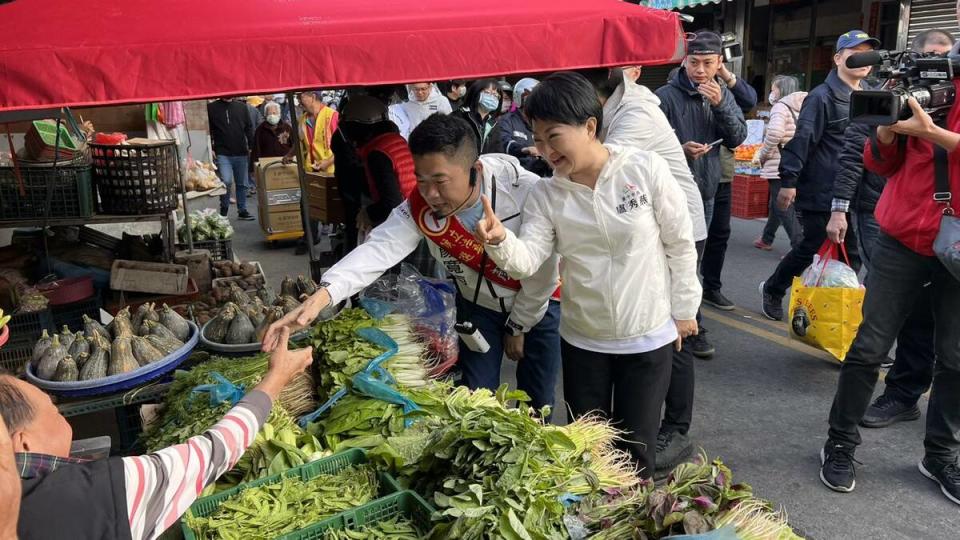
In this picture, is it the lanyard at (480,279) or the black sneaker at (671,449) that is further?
the black sneaker at (671,449)

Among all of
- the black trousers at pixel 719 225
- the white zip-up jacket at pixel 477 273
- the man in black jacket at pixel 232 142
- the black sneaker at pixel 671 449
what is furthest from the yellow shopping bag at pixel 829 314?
the man in black jacket at pixel 232 142

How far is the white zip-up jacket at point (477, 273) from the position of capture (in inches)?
114

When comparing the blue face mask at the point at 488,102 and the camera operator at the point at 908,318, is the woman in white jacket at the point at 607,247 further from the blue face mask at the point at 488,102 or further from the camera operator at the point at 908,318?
the blue face mask at the point at 488,102

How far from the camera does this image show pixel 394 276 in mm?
3969

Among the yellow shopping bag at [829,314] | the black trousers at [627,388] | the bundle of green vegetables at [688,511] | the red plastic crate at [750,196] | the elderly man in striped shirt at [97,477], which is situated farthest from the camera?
the red plastic crate at [750,196]

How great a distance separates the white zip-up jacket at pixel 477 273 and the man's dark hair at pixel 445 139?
0.21 m

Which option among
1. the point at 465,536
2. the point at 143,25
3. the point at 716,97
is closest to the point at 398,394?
the point at 465,536

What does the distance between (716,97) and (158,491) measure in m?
4.34

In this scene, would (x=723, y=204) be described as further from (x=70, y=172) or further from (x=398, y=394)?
(x=70, y=172)

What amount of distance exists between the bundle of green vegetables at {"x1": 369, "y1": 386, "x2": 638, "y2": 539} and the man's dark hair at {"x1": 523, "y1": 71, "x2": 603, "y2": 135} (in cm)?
101

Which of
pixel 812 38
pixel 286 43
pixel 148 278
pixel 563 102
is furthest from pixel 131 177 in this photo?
pixel 812 38

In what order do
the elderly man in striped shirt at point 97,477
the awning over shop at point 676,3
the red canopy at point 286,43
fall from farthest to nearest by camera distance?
the awning over shop at point 676,3 < the red canopy at point 286,43 < the elderly man in striped shirt at point 97,477

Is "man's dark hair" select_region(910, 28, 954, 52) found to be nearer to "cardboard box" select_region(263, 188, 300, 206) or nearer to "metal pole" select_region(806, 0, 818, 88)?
"cardboard box" select_region(263, 188, 300, 206)

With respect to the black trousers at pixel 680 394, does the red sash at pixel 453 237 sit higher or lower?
higher
